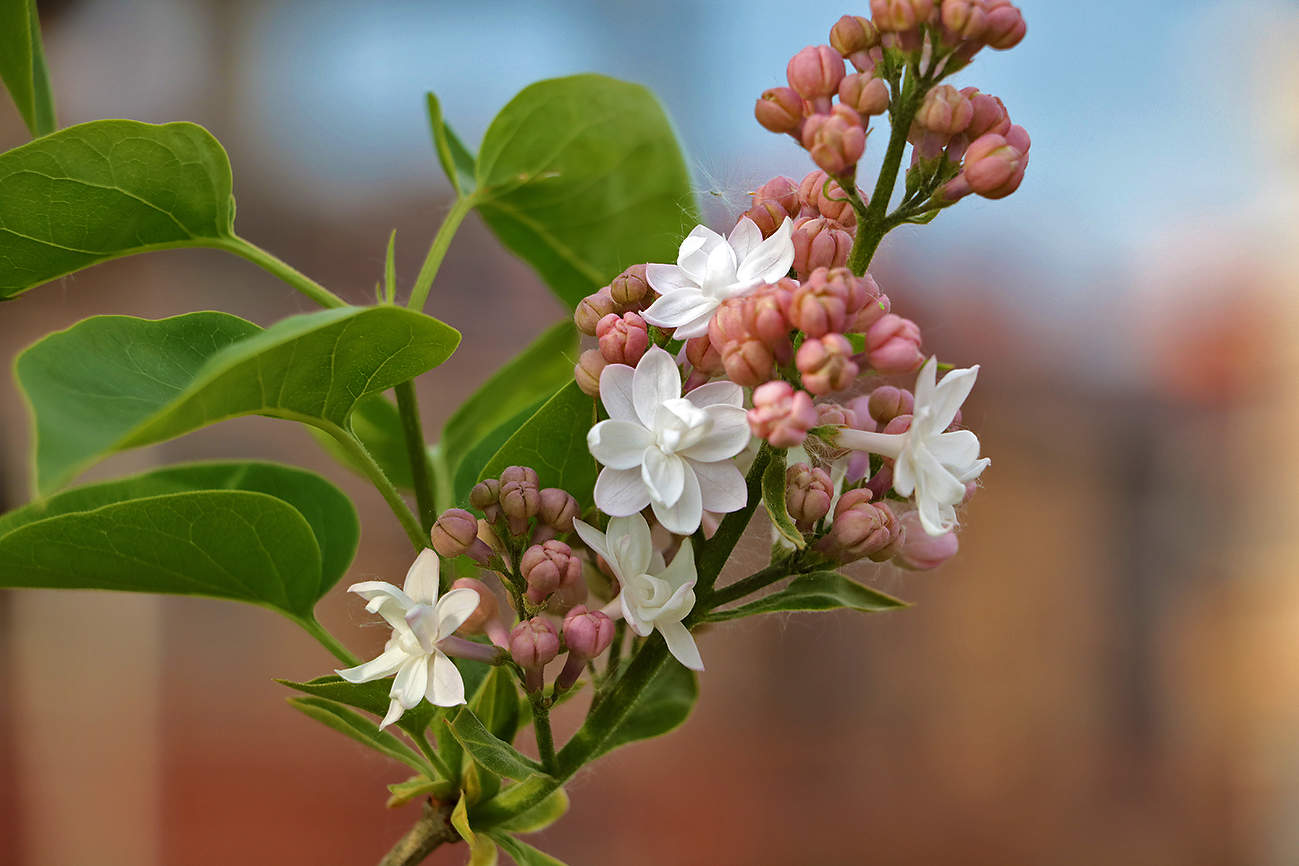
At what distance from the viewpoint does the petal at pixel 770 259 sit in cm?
32

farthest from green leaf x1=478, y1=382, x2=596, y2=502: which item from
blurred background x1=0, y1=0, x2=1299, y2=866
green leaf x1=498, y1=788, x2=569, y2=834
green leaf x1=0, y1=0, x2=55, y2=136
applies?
blurred background x1=0, y1=0, x2=1299, y2=866

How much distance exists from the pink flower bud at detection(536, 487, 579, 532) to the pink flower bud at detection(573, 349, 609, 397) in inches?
1.4

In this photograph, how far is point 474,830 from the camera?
405 millimetres

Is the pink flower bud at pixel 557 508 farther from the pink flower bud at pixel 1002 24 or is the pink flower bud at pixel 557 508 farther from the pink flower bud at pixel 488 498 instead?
the pink flower bud at pixel 1002 24

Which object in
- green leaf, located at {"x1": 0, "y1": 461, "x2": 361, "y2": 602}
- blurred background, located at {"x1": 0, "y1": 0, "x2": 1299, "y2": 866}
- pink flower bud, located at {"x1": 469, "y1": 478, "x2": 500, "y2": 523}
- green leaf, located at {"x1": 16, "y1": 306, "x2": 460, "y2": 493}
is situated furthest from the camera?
blurred background, located at {"x1": 0, "y1": 0, "x2": 1299, "y2": 866}

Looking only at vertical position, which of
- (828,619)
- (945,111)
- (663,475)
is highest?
(945,111)

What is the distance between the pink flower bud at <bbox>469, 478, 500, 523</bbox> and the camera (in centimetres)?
35

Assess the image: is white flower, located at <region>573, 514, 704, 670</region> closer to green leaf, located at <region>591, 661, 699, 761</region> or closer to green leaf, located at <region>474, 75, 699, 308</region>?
green leaf, located at <region>591, 661, 699, 761</region>

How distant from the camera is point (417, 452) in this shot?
1.45 feet

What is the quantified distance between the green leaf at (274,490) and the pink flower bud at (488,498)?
13 centimetres

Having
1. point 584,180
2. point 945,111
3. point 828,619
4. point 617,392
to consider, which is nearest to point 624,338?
point 617,392

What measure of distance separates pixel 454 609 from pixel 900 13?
0.23 m

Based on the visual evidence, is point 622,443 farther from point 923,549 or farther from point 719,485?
point 923,549

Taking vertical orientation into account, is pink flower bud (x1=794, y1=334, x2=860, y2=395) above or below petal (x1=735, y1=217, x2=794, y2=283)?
below
